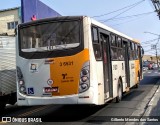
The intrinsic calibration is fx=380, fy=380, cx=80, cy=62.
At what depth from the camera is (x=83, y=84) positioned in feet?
36.5

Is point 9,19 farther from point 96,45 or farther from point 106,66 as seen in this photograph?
point 96,45

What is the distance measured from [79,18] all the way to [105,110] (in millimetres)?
3946

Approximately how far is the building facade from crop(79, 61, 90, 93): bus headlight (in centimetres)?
3998

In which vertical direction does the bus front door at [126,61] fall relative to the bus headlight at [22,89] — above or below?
above

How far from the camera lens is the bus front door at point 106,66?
42.5 ft

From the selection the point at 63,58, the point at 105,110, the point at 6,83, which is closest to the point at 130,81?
the point at 105,110

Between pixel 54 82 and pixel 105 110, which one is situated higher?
pixel 54 82

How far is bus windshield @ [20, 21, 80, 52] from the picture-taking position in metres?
11.4

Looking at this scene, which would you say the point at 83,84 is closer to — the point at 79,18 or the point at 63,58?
the point at 63,58

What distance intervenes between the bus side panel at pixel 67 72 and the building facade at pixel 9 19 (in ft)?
130

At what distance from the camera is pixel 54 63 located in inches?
448

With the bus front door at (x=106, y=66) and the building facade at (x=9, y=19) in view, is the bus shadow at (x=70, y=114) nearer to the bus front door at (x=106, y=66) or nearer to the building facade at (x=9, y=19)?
the bus front door at (x=106, y=66)

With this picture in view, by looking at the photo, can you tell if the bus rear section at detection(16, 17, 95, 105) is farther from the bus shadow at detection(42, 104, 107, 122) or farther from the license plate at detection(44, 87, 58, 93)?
the bus shadow at detection(42, 104, 107, 122)

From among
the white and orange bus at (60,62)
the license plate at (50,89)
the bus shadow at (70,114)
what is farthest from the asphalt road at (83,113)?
the license plate at (50,89)
